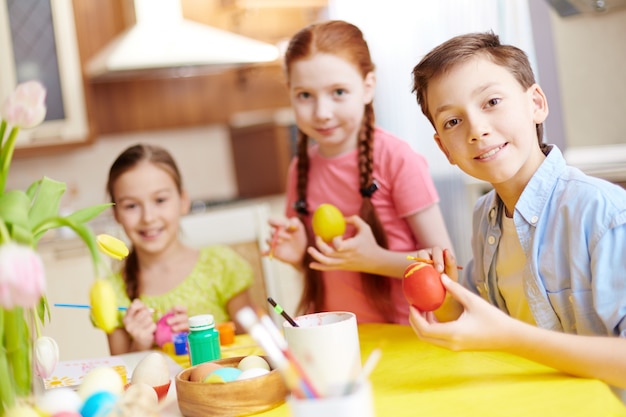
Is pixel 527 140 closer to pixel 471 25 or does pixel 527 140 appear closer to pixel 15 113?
pixel 15 113

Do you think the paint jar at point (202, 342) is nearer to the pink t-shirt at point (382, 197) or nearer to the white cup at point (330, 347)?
the white cup at point (330, 347)

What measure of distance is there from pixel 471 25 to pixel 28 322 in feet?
7.65

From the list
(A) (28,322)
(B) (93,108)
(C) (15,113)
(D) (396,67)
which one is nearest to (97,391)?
(A) (28,322)

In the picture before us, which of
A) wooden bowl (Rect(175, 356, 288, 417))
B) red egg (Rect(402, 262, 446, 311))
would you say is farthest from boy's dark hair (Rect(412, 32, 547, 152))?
wooden bowl (Rect(175, 356, 288, 417))

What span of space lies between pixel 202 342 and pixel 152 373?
0.17m

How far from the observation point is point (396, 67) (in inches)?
126

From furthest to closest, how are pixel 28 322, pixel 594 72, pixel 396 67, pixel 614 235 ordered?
pixel 396 67
pixel 594 72
pixel 614 235
pixel 28 322

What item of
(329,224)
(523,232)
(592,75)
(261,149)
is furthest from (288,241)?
(261,149)

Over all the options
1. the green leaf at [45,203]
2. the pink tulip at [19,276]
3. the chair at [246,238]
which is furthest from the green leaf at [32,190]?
the chair at [246,238]

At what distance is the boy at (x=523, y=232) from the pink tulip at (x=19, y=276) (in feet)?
1.57

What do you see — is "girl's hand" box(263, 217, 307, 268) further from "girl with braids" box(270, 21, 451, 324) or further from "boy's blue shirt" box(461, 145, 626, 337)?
"boy's blue shirt" box(461, 145, 626, 337)

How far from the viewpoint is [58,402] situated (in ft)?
2.71

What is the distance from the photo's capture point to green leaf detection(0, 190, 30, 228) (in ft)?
2.54

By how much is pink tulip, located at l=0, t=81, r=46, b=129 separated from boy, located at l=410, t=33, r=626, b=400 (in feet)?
1.70
